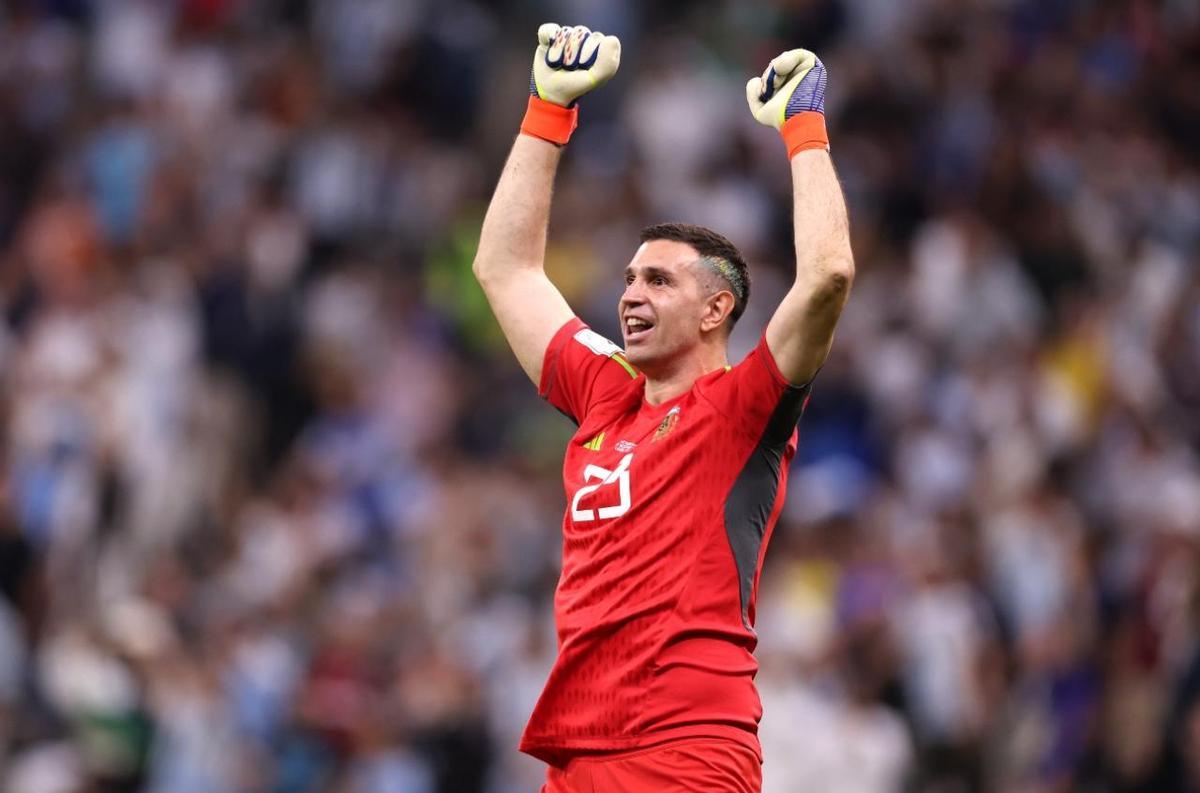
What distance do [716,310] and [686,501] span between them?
0.65m

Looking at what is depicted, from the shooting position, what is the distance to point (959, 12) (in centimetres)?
1614

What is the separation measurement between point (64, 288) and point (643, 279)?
8491 mm

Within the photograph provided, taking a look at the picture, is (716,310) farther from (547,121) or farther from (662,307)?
(547,121)

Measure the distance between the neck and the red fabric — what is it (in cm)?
101

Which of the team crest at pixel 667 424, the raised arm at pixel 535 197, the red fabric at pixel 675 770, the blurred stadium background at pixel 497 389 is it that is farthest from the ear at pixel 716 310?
the blurred stadium background at pixel 497 389

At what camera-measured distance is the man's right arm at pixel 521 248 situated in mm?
6465

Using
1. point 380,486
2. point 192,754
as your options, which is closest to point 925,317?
point 380,486

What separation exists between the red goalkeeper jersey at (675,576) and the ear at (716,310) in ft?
0.73

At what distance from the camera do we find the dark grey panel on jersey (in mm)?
5711

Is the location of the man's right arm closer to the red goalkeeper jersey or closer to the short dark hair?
the short dark hair

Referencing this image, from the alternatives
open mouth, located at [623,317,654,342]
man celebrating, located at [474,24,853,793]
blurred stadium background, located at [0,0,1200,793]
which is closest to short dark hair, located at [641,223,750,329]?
man celebrating, located at [474,24,853,793]

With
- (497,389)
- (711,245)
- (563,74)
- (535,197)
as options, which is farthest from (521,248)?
(497,389)

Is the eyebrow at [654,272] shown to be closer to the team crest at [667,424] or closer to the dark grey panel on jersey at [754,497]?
the team crest at [667,424]

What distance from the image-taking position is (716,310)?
6.11 meters
